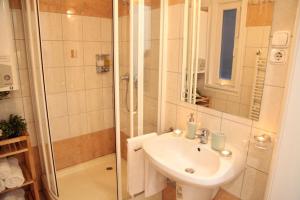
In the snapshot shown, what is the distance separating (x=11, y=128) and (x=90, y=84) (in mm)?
960

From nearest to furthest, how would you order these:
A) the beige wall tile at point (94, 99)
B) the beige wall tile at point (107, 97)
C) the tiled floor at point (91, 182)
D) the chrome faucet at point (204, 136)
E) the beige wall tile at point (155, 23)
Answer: the chrome faucet at point (204, 136) → the beige wall tile at point (155, 23) → the tiled floor at point (91, 182) → the beige wall tile at point (94, 99) → the beige wall tile at point (107, 97)

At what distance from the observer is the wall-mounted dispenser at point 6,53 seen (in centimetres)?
156

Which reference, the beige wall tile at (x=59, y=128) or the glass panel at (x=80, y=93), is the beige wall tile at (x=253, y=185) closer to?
the glass panel at (x=80, y=93)

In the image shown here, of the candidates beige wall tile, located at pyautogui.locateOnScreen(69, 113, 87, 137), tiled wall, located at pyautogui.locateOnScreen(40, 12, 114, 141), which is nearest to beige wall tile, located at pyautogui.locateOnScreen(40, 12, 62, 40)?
tiled wall, located at pyautogui.locateOnScreen(40, 12, 114, 141)

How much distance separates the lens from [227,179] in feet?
3.54

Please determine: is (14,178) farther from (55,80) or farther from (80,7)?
(80,7)

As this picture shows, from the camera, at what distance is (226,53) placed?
4.33ft

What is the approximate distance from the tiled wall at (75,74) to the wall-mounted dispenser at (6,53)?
0.44m

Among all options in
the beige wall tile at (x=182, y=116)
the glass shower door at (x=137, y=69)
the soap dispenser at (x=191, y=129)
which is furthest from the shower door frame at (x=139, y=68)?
the soap dispenser at (x=191, y=129)

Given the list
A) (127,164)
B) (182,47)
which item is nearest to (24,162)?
(127,164)

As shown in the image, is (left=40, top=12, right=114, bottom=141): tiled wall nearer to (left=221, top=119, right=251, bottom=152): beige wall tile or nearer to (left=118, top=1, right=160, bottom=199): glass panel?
(left=118, top=1, right=160, bottom=199): glass panel

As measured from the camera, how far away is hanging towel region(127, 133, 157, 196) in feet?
5.23

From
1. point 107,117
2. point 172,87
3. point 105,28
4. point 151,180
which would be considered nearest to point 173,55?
point 172,87

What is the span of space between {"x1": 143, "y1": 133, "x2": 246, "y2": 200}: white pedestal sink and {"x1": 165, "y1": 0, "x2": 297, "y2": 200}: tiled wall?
0.09m
